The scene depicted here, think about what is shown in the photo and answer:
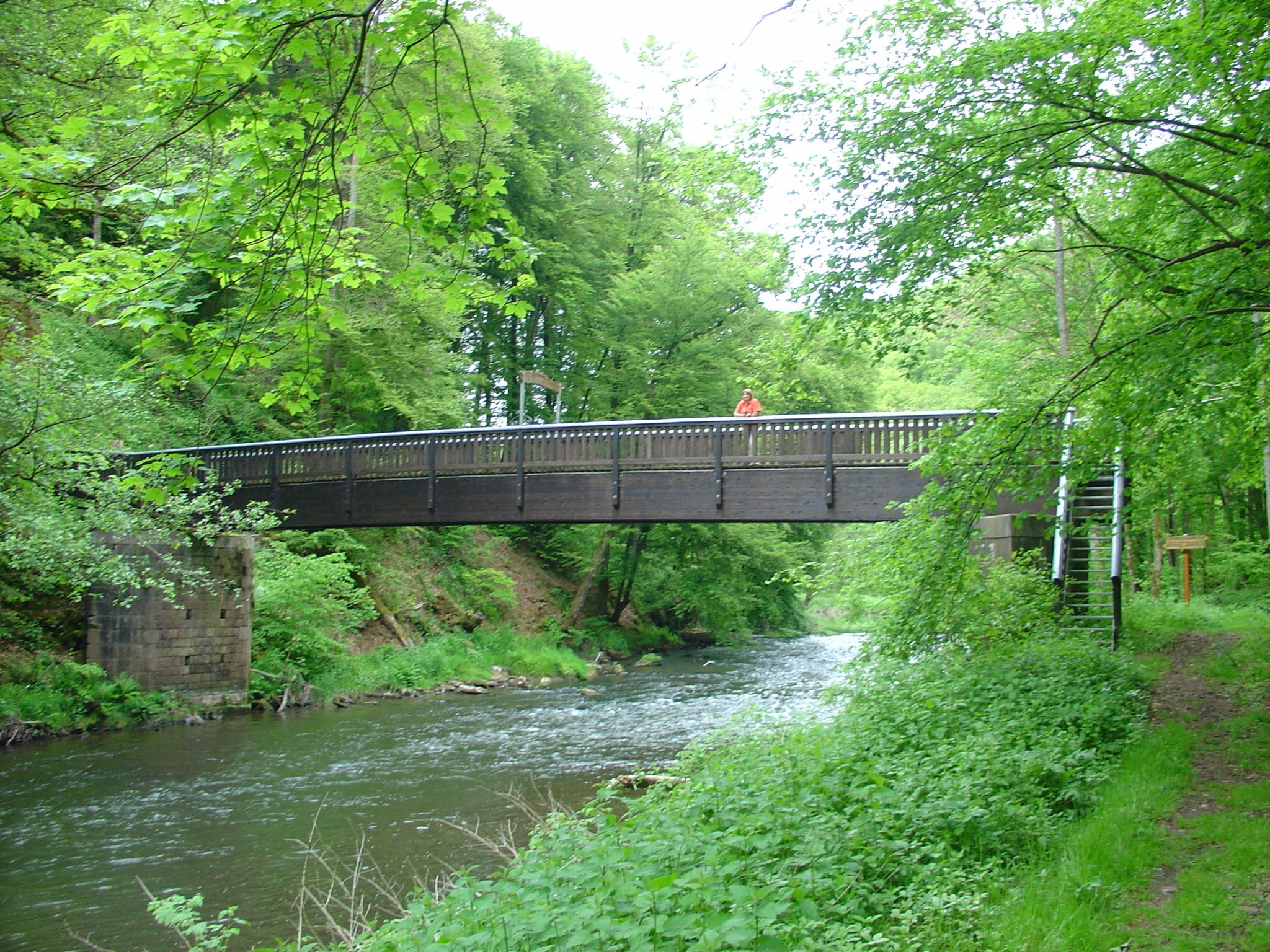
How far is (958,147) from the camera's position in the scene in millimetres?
7148

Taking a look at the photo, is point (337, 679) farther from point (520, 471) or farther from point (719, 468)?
point (719, 468)

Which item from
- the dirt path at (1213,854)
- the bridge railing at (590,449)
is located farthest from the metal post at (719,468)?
the dirt path at (1213,854)

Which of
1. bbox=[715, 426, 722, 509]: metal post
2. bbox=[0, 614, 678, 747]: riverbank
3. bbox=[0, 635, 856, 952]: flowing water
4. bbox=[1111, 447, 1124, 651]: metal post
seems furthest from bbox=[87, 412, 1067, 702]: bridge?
bbox=[1111, 447, 1124, 651]: metal post

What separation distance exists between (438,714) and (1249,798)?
41.6 ft

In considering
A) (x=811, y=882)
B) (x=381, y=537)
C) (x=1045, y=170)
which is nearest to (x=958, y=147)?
(x=1045, y=170)

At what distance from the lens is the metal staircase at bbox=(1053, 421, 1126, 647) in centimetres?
1048

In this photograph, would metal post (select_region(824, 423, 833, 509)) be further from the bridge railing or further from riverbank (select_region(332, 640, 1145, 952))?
riverbank (select_region(332, 640, 1145, 952))

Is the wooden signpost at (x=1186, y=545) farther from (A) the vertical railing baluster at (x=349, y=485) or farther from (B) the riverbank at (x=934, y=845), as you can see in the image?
(A) the vertical railing baluster at (x=349, y=485)

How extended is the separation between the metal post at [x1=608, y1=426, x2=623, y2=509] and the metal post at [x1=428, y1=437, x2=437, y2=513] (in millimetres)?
3307

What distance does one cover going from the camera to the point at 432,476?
1722 centimetres

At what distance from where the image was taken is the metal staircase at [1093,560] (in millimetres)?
10484

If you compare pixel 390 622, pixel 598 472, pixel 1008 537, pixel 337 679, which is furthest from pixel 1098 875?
pixel 390 622

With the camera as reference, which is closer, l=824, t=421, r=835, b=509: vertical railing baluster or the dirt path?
the dirt path

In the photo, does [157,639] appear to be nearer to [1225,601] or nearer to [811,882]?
[811,882]
